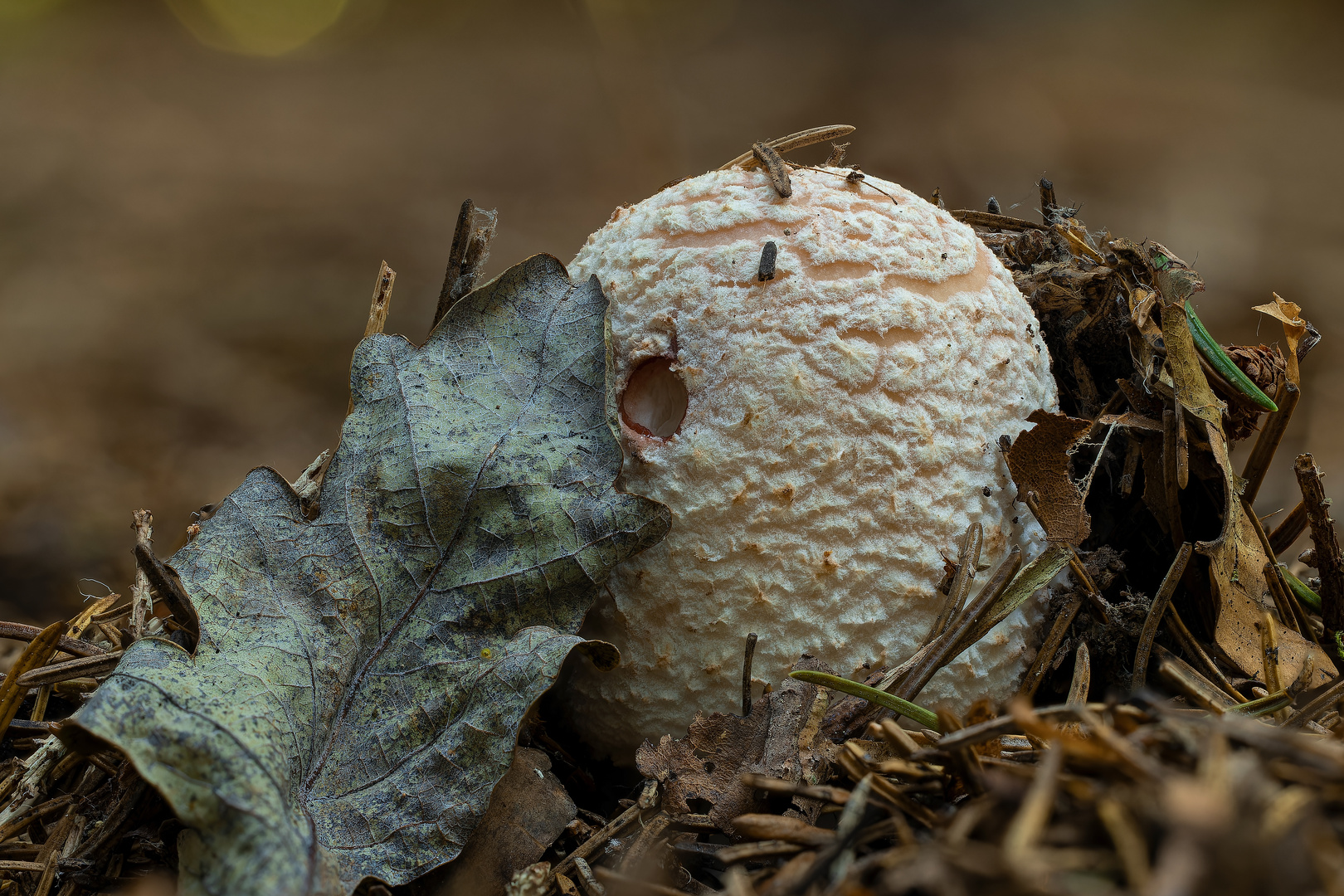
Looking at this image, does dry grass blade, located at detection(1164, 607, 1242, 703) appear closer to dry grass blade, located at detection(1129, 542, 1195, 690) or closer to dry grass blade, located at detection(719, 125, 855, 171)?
dry grass blade, located at detection(1129, 542, 1195, 690)

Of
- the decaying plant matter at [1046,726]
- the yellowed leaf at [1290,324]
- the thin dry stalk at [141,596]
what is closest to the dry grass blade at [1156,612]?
the decaying plant matter at [1046,726]

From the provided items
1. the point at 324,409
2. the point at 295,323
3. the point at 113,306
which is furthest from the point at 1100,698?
the point at 113,306

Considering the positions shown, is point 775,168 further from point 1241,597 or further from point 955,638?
point 1241,597

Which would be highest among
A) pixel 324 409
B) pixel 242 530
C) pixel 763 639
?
pixel 324 409

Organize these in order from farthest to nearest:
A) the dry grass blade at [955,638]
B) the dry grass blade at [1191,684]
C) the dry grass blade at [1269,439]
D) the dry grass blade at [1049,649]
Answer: the dry grass blade at [1269,439] < the dry grass blade at [1049,649] < the dry grass blade at [955,638] < the dry grass blade at [1191,684]

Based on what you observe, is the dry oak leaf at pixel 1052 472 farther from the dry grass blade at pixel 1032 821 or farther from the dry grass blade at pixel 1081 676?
the dry grass blade at pixel 1032 821

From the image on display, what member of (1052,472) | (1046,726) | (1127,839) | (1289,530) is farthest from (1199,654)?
(1127,839)

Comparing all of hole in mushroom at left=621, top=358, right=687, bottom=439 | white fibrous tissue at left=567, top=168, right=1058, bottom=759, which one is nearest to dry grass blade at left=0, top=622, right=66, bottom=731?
white fibrous tissue at left=567, top=168, right=1058, bottom=759

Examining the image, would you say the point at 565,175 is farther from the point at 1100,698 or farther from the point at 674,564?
the point at 1100,698
